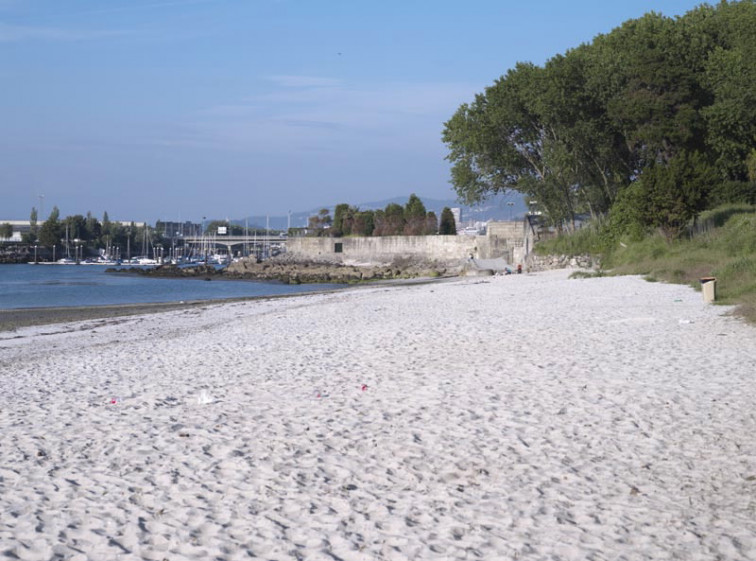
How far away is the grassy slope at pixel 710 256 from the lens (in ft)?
55.8

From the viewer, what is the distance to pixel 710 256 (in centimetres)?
A: 2389

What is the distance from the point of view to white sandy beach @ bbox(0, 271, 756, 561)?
4.53m

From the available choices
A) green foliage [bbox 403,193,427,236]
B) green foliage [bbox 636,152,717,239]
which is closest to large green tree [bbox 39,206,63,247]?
green foliage [bbox 403,193,427,236]

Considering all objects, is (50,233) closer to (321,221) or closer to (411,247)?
(321,221)

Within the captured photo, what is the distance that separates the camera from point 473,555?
4.29 metres

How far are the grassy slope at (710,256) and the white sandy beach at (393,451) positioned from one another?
5.26 m

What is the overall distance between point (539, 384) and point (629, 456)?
2528mm

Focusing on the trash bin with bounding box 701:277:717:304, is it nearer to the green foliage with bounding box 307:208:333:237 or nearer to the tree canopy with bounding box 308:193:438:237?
the tree canopy with bounding box 308:193:438:237

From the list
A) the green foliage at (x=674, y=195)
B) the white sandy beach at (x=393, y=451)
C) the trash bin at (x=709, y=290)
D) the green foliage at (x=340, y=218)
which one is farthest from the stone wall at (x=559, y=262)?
the green foliage at (x=340, y=218)

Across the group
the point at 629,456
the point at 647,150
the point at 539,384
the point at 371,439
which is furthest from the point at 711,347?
the point at 647,150

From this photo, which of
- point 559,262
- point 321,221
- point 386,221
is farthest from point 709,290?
point 321,221

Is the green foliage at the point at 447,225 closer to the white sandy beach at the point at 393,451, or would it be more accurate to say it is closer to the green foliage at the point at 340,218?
the green foliage at the point at 340,218

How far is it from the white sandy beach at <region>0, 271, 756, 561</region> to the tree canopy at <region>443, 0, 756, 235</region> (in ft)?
72.1

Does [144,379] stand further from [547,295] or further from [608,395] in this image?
[547,295]
